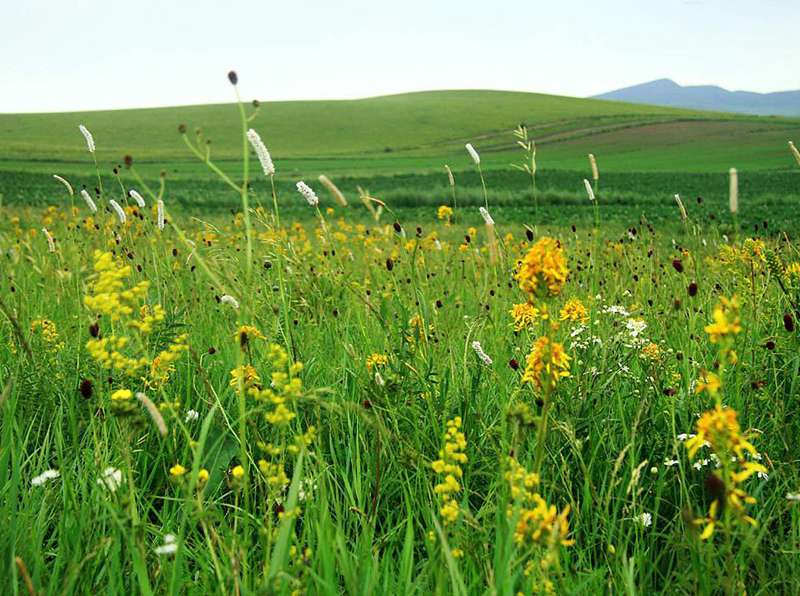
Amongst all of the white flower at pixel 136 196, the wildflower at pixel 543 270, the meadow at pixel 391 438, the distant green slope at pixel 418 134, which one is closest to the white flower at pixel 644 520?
the meadow at pixel 391 438

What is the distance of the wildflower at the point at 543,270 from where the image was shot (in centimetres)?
142

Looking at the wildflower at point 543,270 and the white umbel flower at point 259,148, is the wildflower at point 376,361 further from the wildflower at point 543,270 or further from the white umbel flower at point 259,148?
the wildflower at point 543,270

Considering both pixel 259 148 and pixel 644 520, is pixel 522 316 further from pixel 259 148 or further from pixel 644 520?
pixel 259 148

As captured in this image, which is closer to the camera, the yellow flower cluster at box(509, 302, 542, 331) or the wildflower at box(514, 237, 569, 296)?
the wildflower at box(514, 237, 569, 296)

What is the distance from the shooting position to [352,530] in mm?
2180

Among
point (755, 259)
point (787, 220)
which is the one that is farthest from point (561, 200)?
point (755, 259)

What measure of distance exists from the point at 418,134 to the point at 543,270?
8101cm

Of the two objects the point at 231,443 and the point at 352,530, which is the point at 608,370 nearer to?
the point at 352,530

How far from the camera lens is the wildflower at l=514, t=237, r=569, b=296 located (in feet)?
4.67

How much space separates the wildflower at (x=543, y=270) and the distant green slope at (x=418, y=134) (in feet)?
153

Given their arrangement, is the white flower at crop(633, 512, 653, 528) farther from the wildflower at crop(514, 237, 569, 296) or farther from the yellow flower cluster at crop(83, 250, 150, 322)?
the yellow flower cluster at crop(83, 250, 150, 322)

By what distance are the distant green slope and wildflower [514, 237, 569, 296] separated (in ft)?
153

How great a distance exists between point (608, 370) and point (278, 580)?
1.64m

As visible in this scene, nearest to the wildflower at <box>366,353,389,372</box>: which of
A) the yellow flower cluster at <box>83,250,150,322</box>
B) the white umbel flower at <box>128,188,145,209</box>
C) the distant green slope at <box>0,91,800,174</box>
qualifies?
the yellow flower cluster at <box>83,250,150,322</box>
